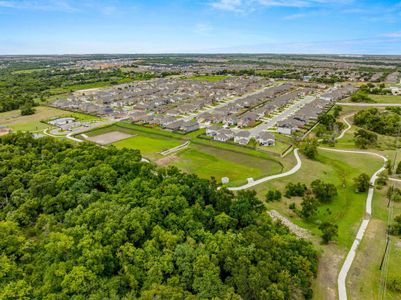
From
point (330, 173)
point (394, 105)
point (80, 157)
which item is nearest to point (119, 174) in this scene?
point (80, 157)

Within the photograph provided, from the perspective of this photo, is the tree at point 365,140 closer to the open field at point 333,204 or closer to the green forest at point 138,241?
the open field at point 333,204

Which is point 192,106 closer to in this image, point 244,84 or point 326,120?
point 326,120

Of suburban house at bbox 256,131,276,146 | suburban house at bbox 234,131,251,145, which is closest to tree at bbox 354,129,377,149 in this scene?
suburban house at bbox 256,131,276,146

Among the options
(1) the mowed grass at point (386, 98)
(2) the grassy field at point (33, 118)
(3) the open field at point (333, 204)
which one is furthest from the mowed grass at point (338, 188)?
(2) the grassy field at point (33, 118)

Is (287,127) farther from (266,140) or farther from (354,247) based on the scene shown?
(354,247)

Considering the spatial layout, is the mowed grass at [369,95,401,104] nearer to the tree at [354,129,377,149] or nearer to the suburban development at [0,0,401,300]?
the suburban development at [0,0,401,300]
